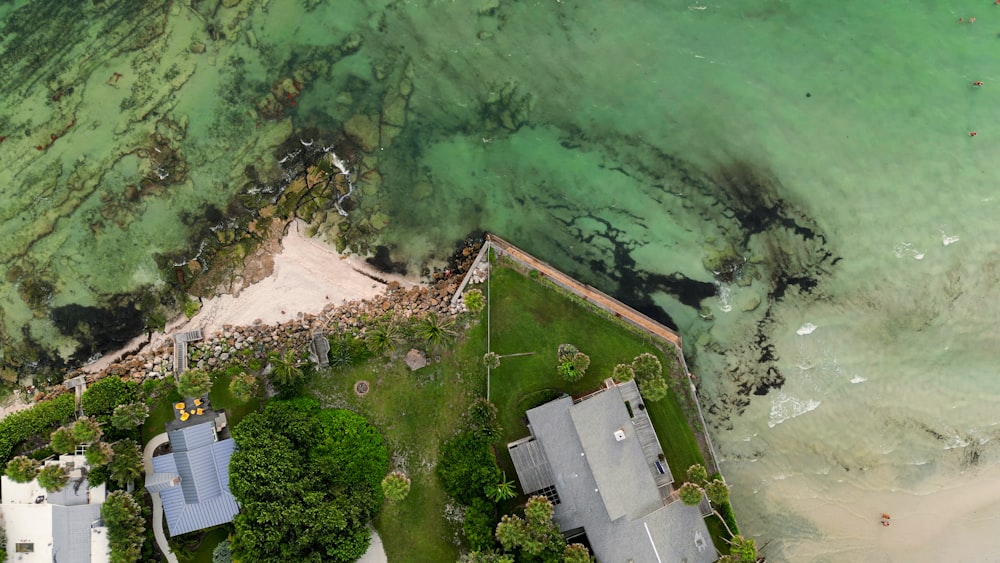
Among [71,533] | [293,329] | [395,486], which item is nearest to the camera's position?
[71,533]

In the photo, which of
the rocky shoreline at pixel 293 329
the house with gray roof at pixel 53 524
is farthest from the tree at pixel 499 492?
the house with gray roof at pixel 53 524

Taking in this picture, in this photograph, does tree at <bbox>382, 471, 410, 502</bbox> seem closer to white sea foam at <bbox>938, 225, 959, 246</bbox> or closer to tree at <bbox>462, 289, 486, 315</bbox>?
tree at <bbox>462, 289, 486, 315</bbox>

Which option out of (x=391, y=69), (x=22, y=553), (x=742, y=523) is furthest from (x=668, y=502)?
(x=22, y=553)

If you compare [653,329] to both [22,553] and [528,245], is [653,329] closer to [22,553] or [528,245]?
[528,245]

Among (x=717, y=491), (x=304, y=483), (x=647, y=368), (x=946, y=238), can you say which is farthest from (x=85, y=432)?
(x=946, y=238)

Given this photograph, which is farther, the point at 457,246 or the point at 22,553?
the point at 457,246

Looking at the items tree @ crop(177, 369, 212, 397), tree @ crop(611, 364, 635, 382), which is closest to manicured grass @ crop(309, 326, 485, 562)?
tree @ crop(177, 369, 212, 397)

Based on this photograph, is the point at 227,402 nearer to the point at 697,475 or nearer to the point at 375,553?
the point at 375,553
